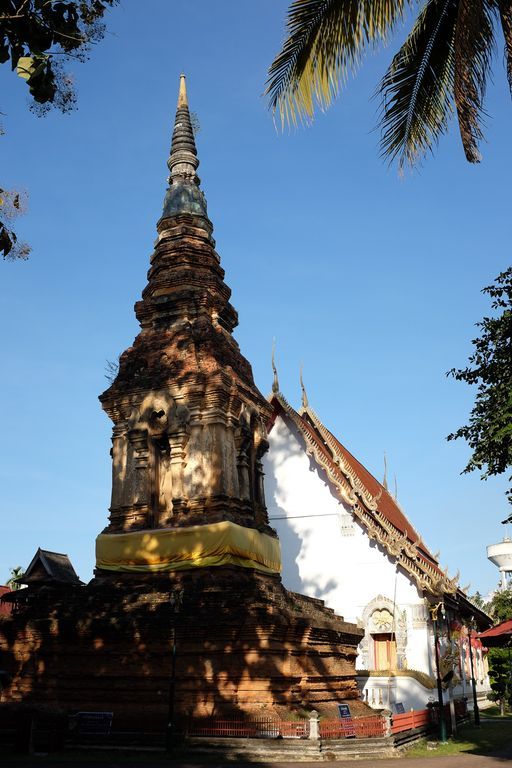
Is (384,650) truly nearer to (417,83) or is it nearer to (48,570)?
(48,570)

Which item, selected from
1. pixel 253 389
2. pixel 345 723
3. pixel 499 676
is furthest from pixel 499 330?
pixel 499 676

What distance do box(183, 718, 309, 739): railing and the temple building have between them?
678 cm

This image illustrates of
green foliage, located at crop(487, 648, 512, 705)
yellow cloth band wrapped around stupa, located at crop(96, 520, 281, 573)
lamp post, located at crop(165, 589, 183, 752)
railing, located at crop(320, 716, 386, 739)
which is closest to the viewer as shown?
lamp post, located at crop(165, 589, 183, 752)

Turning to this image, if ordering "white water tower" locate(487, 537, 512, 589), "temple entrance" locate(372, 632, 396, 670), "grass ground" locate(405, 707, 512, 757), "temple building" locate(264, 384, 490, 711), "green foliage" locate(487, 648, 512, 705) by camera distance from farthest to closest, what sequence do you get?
"white water tower" locate(487, 537, 512, 589)
"green foliage" locate(487, 648, 512, 705)
"temple entrance" locate(372, 632, 396, 670)
"temple building" locate(264, 384, 490, 711)
"grass ground" locate(405, 707, 512, 757)

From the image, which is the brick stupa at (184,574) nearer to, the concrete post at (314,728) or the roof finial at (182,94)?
the concrete post at (314,728)

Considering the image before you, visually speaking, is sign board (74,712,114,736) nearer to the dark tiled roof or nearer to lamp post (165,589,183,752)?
lamp post (165,589,183,752)

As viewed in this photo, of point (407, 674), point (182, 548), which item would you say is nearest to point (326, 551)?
point (407, 674)

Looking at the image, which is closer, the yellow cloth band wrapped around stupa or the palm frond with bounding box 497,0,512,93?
the palm frond with bounding box 497,0,512,93

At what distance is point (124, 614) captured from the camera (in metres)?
13.0

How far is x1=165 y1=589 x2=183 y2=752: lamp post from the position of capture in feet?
37.3

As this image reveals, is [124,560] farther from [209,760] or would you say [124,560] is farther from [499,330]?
[499,330]

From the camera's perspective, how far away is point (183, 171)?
19203 mm

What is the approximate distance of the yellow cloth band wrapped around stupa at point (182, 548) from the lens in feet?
45.3

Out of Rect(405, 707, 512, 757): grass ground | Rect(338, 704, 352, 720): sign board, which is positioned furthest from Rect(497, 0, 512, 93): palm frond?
Rect(405, 707, 512, 757): grass ground
